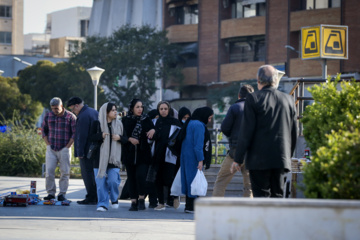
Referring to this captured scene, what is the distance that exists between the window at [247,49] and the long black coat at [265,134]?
47363 mm

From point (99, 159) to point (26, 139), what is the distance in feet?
49.0

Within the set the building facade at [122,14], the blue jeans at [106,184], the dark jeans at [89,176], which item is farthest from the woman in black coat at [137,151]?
the building facade at [122,14]

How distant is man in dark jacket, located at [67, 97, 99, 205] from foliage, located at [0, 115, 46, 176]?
13.0m

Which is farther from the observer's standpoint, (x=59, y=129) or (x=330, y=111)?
(x=59, y=129)

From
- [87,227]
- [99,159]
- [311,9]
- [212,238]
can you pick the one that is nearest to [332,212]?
[212,238]

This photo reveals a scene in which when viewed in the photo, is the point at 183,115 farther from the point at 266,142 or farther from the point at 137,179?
the point at 266,142

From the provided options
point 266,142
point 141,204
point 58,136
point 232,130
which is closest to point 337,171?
point 266,142

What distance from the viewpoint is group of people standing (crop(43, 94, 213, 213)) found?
12.6m

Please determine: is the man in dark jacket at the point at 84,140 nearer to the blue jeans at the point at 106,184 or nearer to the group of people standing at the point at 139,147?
the group of people standing at the point at 139,147

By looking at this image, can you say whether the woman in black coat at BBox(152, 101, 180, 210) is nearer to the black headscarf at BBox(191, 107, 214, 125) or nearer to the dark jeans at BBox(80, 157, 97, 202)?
the black headscarf at BBox(191, 107, 214, 125)

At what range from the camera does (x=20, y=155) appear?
2675cm

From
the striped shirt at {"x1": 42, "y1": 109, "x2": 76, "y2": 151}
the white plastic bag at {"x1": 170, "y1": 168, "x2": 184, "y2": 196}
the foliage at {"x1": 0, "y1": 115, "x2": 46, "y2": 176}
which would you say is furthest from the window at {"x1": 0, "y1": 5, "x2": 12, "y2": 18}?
the white plastic bag at {"x1": 170, "y1": 168, "x2": 184, "y2": 196}

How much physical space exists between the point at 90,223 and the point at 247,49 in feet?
152

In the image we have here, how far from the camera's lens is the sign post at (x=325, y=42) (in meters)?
23.4
